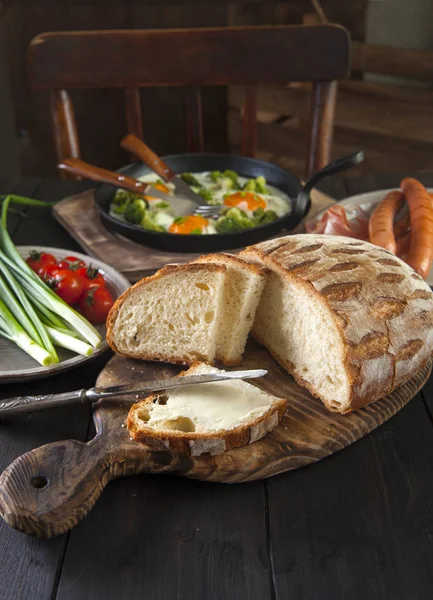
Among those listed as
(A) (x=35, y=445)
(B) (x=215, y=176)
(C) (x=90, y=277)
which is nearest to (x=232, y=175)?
(B) (x=215, y=176)

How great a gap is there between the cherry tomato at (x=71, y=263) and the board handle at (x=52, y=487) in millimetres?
933

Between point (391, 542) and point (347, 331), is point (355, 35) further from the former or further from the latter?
point (391, 542)

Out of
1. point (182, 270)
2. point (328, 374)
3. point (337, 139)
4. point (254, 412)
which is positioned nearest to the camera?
point (254, 412)

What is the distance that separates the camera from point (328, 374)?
1832 millimetres

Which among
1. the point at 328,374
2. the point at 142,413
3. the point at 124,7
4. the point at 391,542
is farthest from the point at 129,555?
the point at 124,7

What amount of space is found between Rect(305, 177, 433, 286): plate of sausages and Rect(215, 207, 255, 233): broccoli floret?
25 centimetres

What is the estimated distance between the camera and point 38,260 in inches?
98.0

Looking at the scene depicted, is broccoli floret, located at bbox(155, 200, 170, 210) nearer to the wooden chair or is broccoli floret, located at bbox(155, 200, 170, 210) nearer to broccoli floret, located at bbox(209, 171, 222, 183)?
broccoli floret, located at bbox(209, 171, 222, 183)

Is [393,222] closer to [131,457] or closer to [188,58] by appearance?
[188,58]

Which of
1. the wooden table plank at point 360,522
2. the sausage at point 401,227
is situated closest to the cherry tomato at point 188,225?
the sausage at point 401,227

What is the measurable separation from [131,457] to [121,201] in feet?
5.07

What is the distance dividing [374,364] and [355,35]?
407 centimetres

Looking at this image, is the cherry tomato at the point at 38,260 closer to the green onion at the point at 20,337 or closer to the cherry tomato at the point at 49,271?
the cherry tomato at the point at 49,271

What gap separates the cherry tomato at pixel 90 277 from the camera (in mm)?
2307
